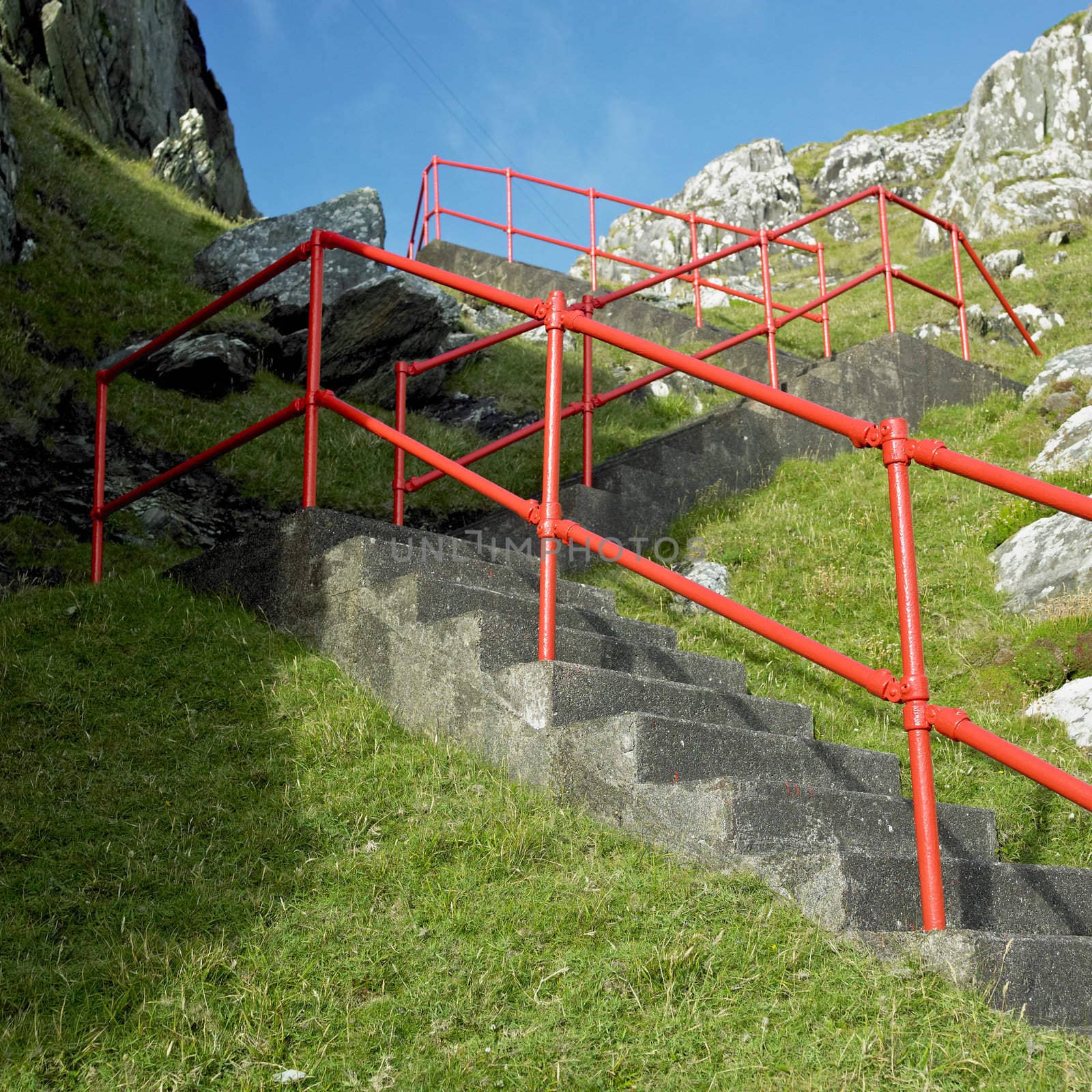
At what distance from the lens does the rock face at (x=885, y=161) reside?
38.6m

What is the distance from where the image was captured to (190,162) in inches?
614

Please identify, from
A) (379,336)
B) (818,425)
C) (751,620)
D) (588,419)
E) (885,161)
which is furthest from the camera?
(885,161)

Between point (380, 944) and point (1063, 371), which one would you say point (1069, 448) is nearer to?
point (1063, 371)

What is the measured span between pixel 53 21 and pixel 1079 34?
23.7m

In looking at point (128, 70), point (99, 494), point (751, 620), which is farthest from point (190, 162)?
point (751, 620)

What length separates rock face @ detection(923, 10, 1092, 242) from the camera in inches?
779

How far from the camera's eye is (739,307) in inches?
653

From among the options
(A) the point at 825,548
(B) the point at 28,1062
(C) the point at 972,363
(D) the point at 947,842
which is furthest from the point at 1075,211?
(B) the point at 28,1062

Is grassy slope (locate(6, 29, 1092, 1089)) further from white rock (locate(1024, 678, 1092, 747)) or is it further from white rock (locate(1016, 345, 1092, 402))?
white rock (locate(1016, 345, 1092, 402))

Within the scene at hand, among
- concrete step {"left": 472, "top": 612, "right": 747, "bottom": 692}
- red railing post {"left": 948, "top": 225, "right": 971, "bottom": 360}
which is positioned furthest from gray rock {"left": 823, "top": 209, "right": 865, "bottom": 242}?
concrete step {"left": 472, "top": 612, "right": 747, "bottom": 692}

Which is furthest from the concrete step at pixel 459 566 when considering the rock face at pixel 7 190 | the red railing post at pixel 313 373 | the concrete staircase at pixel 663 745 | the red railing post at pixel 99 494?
the rock face at pixel 7 190

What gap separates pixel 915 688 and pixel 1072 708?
7.71ft

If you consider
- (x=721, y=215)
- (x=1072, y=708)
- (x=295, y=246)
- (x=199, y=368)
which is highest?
(x=721, y=215)

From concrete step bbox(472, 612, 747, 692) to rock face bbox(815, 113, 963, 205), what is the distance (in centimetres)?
3658
